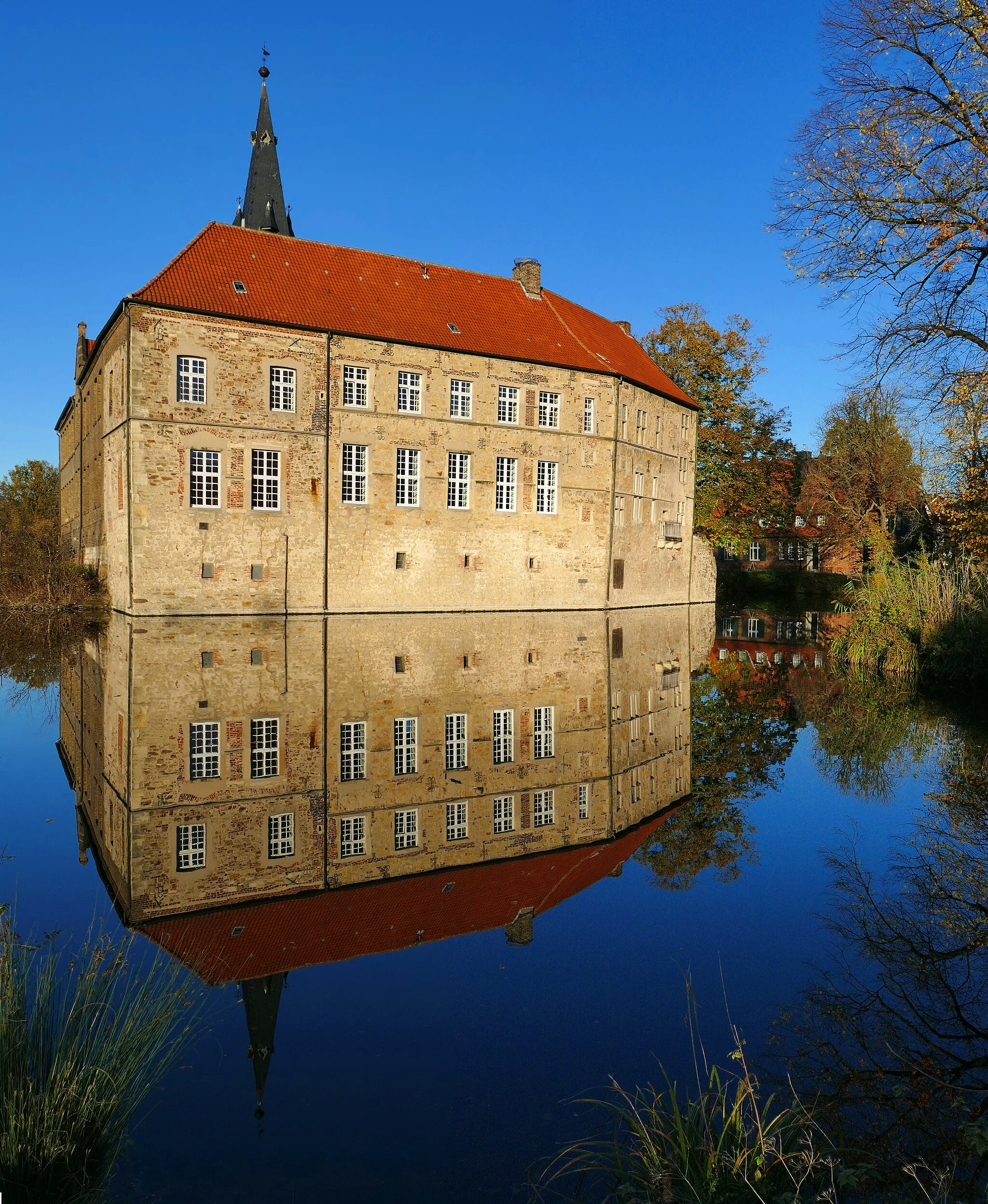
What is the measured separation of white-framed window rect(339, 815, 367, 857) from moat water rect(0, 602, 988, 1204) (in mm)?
462

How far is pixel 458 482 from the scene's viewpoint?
98.0ft

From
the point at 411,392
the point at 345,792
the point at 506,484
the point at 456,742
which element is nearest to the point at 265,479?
the point at 411,392

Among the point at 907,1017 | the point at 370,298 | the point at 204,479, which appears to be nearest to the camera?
the point at 907,1017

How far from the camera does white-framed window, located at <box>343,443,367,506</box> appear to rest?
2741cm

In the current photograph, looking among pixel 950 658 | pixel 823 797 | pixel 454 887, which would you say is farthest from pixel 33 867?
pixel 950 658

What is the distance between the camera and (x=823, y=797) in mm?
8977

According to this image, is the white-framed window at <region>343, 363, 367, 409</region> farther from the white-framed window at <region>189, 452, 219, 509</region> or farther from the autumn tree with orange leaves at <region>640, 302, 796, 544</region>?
the autumn tree with orange leaves at <region>640, 302, 796, 544</region>

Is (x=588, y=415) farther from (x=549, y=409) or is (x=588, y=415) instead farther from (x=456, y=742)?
(x=456, y=742)

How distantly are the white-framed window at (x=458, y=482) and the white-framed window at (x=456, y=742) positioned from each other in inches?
730

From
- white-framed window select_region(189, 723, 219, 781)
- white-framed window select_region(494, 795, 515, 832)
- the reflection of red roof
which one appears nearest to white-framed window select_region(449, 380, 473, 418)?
white-framed window select_region(189, 723, 219, 781)

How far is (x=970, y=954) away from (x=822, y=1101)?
6.68ft

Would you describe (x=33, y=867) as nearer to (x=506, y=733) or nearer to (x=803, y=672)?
(x=506, y=733)

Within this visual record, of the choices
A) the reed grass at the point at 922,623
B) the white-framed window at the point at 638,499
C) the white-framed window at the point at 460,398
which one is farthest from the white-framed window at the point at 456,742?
the white-framed window at the point at 638,499

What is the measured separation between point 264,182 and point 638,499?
843 inches
